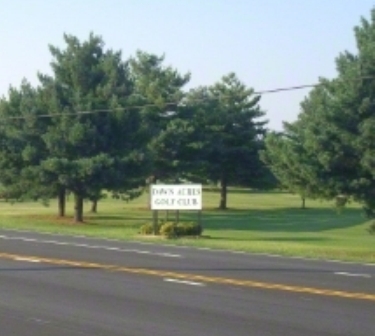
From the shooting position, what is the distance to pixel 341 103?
119 ft

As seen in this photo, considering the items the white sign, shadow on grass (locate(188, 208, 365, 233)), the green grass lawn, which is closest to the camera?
the green grass lawn

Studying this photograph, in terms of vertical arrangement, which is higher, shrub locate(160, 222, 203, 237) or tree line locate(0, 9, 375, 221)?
tree line locate(0, 9, 375, 221)

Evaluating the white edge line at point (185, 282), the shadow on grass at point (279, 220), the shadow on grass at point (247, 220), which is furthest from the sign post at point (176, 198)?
the white edge line at point (185, 282)

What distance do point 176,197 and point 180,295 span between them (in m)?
22.8

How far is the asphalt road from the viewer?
1293cm

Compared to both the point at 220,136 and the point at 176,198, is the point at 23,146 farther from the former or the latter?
the point at 220,136

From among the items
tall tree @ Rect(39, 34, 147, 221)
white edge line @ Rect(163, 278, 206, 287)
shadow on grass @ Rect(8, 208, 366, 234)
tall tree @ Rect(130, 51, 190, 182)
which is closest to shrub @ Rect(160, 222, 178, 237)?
shadow on grass @ Rect(8, 208, 366, 234)

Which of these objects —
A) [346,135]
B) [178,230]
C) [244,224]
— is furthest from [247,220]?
[346,135]

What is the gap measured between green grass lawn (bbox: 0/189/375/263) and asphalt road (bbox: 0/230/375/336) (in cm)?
554

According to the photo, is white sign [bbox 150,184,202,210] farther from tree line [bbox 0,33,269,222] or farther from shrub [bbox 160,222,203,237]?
tree line [bbox 0,33,269,222]

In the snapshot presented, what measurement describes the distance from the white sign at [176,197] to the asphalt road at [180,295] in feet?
42.1

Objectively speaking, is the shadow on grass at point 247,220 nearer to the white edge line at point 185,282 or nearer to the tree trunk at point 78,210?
the tree trunk at point 78,210

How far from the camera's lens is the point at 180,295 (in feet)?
53.6

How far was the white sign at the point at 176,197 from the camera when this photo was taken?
128 feet
